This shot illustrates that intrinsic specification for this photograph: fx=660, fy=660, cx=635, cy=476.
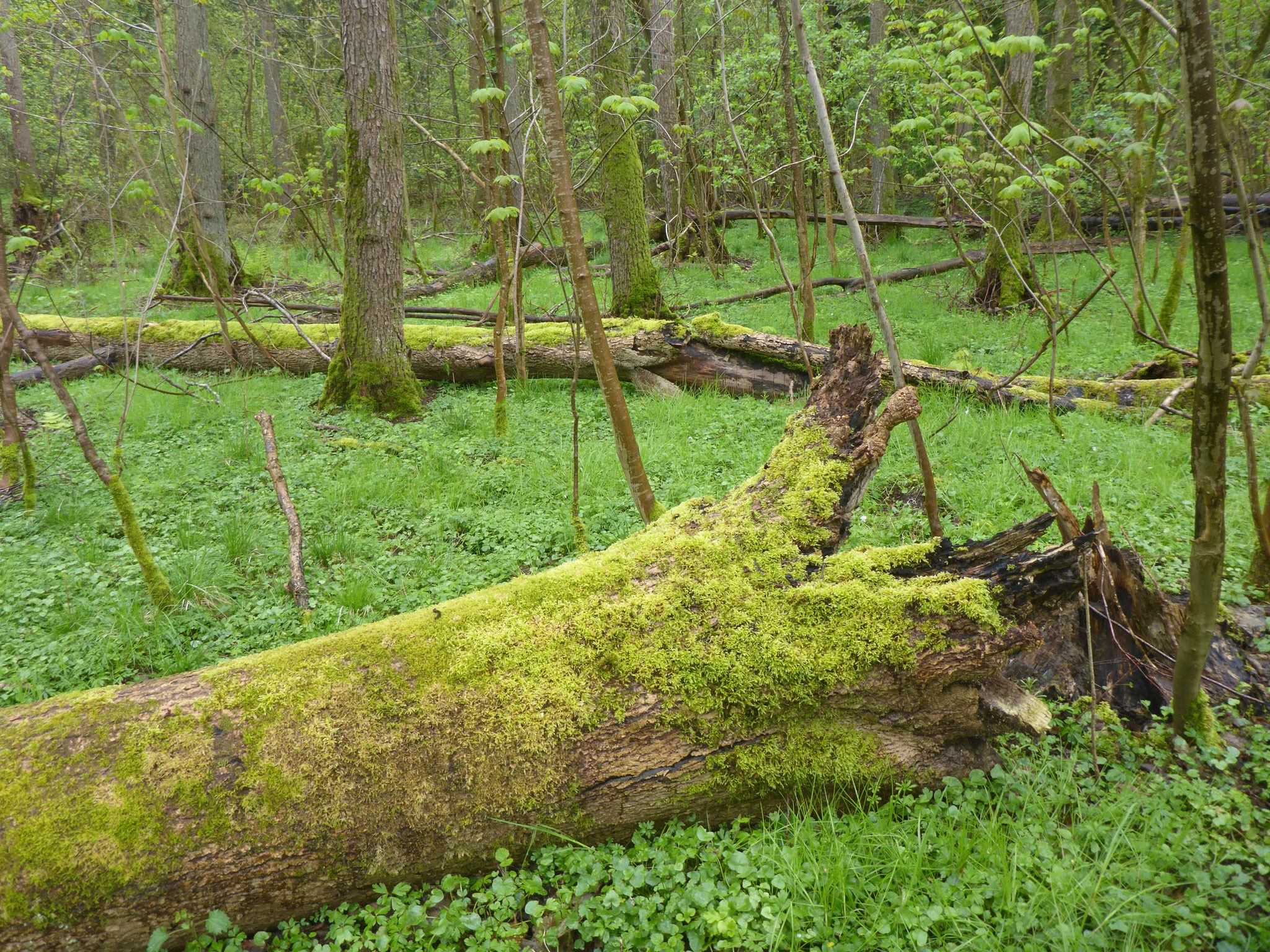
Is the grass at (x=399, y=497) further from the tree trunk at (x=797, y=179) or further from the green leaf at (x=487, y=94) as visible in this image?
the green leaf at (x=487, y=94)

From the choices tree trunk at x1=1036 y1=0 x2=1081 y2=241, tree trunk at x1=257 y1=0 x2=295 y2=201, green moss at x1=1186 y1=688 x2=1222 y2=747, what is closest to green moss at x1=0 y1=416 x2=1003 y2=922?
green moss at x1=1186 y1=688 x2=1222 y2=747

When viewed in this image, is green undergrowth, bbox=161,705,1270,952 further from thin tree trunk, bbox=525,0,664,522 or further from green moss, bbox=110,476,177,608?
green moss, bbox=110,476,177,608

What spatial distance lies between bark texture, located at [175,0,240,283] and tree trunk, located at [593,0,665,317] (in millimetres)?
5991

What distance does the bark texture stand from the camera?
32.4 ft

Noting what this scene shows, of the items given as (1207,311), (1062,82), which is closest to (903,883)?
(1207,311)

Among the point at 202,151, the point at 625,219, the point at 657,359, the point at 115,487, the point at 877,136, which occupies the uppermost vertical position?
the point at 877,136

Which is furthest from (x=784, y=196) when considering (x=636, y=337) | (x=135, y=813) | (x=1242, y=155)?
(x=135, y=813)

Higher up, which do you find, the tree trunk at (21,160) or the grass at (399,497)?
the tree trunk at (21,160)

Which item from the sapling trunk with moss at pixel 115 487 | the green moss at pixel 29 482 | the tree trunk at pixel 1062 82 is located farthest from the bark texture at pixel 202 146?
the tree trunk at pixel 1062 82

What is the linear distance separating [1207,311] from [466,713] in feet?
8.02

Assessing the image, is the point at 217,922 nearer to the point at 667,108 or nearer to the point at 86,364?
the point at 86,364

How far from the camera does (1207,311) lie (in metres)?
1.84

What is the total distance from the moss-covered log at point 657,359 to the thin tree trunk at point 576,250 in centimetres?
325

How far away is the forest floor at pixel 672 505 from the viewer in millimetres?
1832
